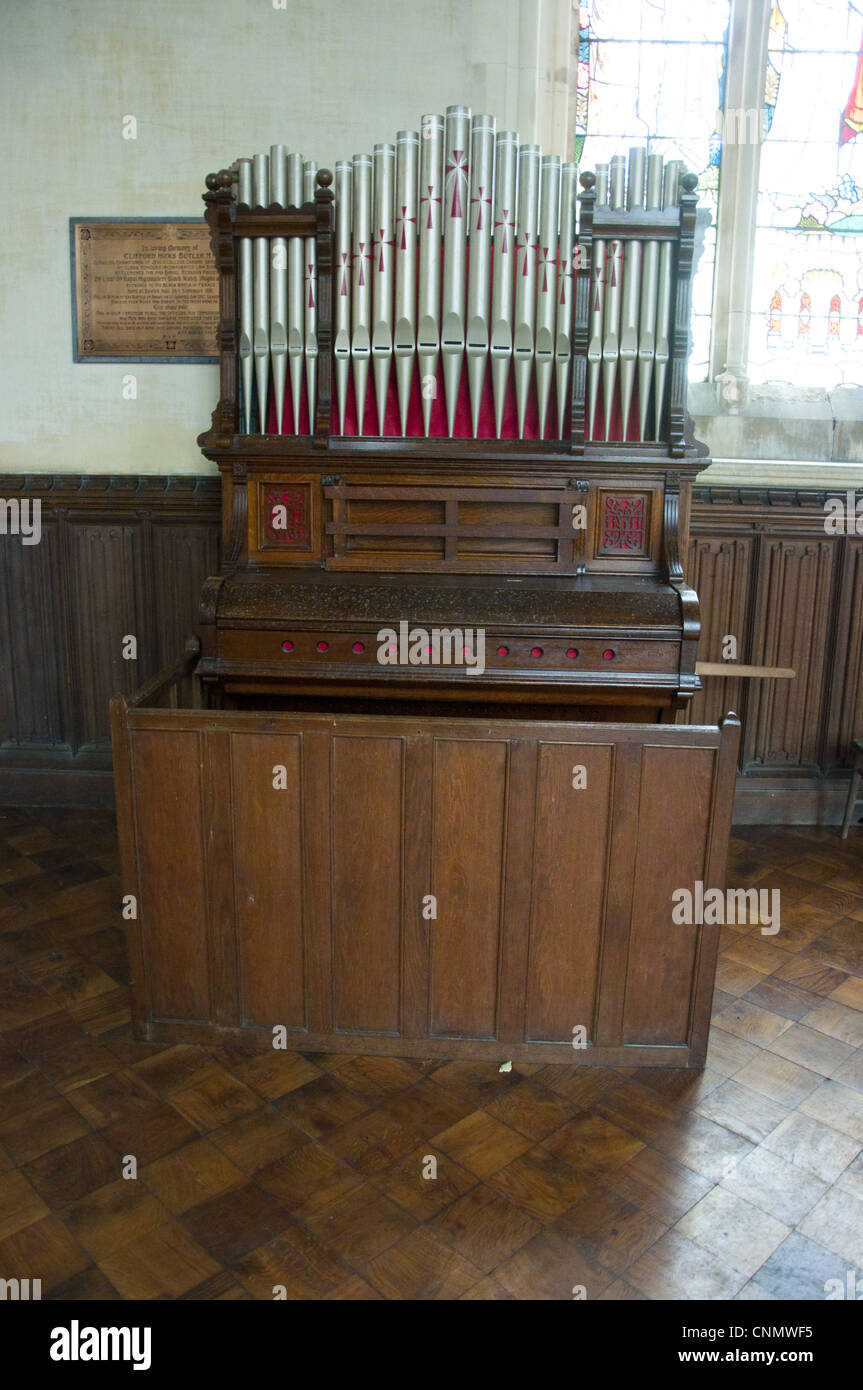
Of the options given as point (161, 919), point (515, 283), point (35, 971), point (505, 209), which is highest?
point (505, 209)

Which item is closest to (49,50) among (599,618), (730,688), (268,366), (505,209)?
(268,366)

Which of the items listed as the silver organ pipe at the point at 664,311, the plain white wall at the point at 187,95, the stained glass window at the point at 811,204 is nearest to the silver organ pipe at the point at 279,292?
the plain white wall at the point at 187,95

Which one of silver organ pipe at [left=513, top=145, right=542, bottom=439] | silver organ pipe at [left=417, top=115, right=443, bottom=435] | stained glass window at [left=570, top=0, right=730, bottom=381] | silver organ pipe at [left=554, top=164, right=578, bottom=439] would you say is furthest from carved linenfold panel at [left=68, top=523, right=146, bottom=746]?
stained glass window at [left=570, top=0, right=730, bottom=381]

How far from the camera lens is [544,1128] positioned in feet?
9.52

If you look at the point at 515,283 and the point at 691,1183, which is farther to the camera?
the point at 515,283

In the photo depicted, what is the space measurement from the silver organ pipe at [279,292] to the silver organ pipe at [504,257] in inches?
29.6

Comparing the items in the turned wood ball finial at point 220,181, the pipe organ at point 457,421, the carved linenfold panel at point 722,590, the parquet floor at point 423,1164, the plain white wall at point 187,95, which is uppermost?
the plain white wall at point 187,95

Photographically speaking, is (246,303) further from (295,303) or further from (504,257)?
(504,257)

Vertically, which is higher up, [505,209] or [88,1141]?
[505,209]

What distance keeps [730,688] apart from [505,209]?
2.47 m

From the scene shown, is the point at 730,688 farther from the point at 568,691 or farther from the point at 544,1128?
the point at 544,1128

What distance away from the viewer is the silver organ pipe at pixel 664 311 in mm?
3680

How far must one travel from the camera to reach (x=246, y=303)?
12.6ft

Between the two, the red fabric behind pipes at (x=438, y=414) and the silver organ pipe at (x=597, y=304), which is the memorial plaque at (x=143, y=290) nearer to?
the red fabric behind pipes at (x=438, y=414)
